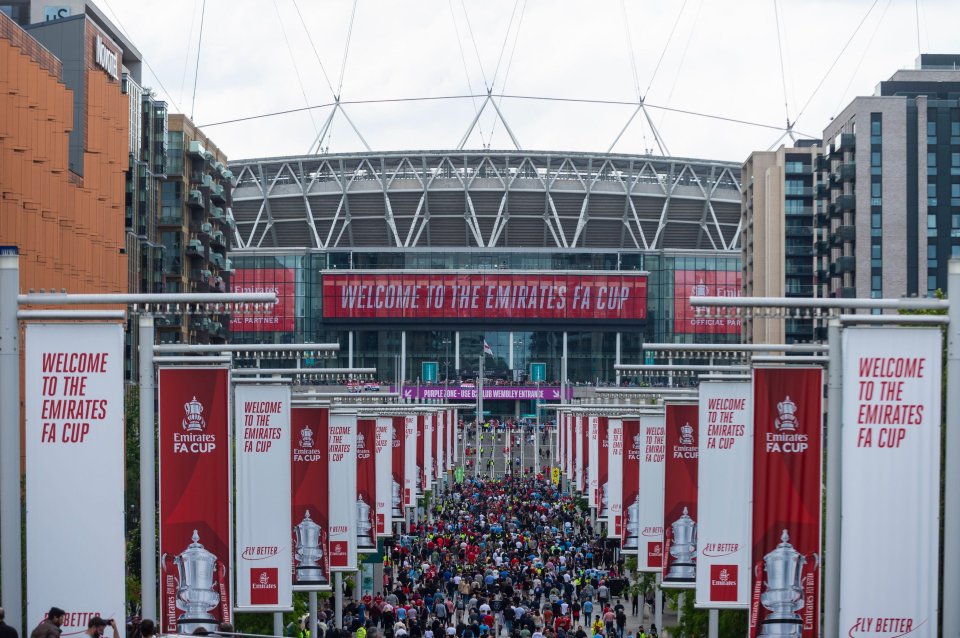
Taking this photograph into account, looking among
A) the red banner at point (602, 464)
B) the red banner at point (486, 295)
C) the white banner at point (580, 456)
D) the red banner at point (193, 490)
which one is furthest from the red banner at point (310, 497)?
the red banner at point (486, 295)

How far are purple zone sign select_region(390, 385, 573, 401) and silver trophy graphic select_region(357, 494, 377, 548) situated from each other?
118 metres

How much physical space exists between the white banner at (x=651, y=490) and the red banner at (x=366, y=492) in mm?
8090

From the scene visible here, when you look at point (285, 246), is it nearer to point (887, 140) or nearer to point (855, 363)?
point (887, 140)

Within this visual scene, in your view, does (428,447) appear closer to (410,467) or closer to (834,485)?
(410,467)

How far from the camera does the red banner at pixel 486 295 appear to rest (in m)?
164

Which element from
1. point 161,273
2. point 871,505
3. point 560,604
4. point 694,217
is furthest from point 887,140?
point 871,505

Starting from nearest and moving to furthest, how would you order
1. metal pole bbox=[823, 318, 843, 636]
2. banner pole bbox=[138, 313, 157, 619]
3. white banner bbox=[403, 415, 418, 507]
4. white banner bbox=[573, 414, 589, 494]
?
metal pole bbox=[823, 318, 843, 636] < banner pole bbox=[138, 313, 157, 619] < white banner bbox=[403, 415, 418, 507] < white banner bbox=[573, 414, 589, 494]

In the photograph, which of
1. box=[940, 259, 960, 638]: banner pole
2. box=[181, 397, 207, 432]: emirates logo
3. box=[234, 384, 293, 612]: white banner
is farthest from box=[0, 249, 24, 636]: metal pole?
box=[940, 259, 960, 638]: banner pole

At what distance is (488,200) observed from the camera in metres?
166

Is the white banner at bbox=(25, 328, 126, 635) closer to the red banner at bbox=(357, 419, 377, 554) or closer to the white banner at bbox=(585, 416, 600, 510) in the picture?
the red banner at bbox=(357, 419, 377, 554)

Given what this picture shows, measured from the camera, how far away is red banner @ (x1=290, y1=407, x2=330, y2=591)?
28.7m

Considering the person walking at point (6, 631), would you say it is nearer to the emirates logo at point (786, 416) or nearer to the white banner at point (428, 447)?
the emirates logo at point (786, 416)

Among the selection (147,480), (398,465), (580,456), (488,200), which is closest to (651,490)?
(147,480)

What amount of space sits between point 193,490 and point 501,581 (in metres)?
26.8
